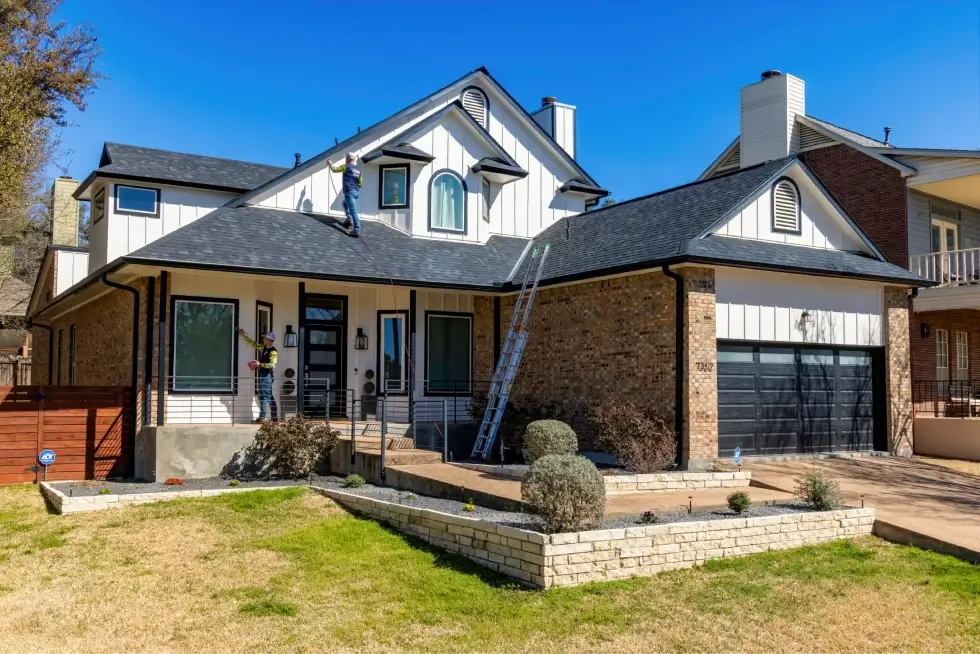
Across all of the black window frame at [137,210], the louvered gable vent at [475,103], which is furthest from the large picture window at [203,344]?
the louvered gable vent at [475,103]

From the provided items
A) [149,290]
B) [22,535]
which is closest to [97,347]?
[149,290]

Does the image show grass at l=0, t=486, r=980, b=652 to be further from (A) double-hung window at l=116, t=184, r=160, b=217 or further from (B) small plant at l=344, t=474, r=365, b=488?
(A) double-hung window at l=116, t=184, r=160, b=217

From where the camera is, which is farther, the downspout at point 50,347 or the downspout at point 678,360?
the downspout at point 50,347

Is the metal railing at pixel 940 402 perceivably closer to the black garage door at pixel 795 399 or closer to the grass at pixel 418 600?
the black garage door at pixel 795 399

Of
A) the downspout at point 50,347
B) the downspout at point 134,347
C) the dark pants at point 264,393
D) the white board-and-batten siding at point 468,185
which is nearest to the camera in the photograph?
the downspout at point 134,347

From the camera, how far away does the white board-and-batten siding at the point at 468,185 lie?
19703mm

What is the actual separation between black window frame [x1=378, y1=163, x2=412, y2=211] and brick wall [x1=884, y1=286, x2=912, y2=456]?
34.0ft

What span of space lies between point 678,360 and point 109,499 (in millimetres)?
9054

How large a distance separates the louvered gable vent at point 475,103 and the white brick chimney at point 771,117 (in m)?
8.44

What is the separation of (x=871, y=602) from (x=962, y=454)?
11.9 metres

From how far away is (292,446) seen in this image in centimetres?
1497

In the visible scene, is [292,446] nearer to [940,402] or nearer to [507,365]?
[507,365]

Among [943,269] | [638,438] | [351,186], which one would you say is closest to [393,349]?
[351,186]

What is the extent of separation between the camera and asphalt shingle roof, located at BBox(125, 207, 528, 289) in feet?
51.6
